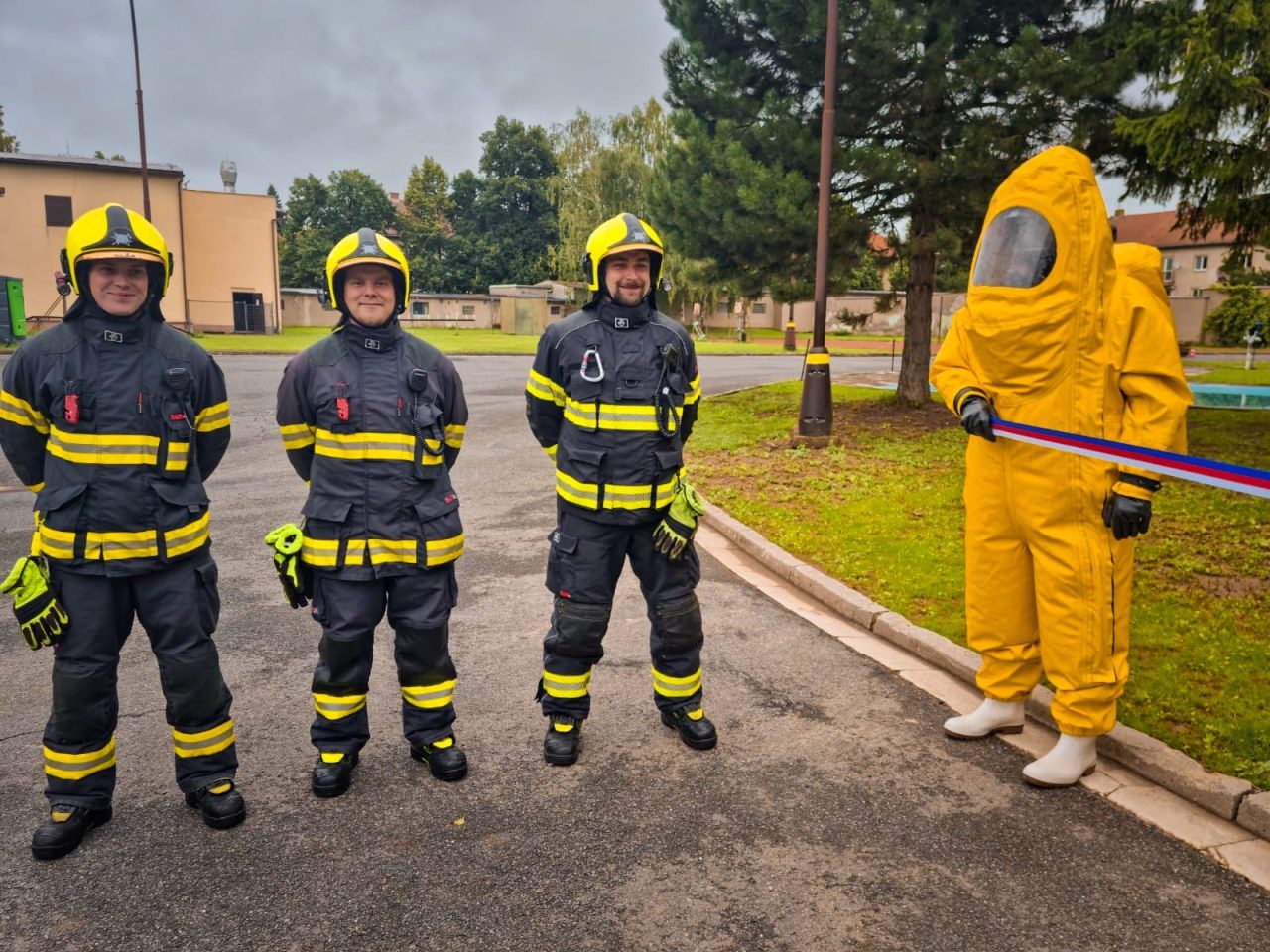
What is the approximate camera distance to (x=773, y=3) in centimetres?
1223

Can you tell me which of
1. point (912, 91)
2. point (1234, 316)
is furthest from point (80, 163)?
point (1234, 316)

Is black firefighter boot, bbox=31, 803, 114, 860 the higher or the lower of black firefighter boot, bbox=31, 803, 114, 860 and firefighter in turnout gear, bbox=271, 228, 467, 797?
the lower

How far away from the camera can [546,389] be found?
3828mm

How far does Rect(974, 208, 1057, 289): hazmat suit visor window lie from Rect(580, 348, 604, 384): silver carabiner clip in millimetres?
1577

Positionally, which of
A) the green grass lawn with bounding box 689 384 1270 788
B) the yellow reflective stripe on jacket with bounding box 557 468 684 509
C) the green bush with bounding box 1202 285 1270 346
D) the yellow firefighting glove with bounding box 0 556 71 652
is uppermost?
the green bush with bounding box 1202 285 1270 346

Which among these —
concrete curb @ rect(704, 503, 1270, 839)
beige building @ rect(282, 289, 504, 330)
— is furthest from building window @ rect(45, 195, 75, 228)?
concrete curb @ rect(704, 503, 1270, 839)

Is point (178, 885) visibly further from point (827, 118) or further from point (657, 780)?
point (827, 118)

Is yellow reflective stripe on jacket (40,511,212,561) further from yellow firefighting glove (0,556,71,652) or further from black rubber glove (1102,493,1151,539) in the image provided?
black rubber glove (1102,493,1151,539)

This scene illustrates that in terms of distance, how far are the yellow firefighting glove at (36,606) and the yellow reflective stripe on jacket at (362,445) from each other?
3.32 ft

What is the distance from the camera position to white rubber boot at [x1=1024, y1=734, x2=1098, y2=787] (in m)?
3.40

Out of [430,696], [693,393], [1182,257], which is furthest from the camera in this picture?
[1182,257]

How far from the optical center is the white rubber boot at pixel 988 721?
12.5 ft

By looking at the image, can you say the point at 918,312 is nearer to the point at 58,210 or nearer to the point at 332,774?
the point at 332,774

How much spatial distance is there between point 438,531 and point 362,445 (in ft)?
1.43
